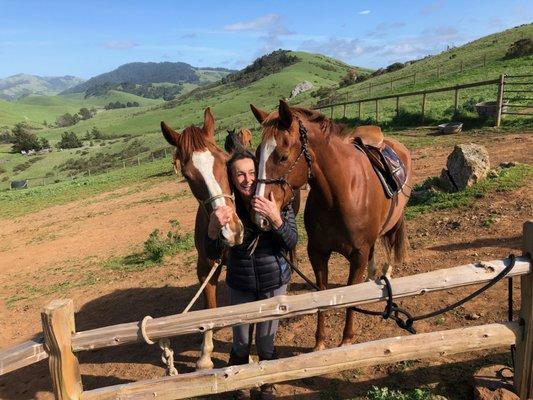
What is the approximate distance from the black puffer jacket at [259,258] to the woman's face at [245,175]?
0.19m

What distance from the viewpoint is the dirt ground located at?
11.8 ft

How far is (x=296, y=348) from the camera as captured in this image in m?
4.38

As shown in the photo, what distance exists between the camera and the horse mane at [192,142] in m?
3.00

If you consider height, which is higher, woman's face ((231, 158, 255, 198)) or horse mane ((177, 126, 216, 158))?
horse mane ((177, 126, 216, 158))

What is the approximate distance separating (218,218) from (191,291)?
4.08 m

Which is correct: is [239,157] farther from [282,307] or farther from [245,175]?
[282,307]

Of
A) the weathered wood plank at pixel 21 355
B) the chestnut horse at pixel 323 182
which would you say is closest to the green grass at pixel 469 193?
the chestnut horse at pixel 323 182

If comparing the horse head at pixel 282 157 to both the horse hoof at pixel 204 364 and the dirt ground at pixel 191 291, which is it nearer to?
the dirt ground at pixel 191 291

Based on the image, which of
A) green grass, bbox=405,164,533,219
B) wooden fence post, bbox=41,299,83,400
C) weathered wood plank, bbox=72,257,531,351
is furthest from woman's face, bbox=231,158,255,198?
green grass, bbox=405,164,533,219

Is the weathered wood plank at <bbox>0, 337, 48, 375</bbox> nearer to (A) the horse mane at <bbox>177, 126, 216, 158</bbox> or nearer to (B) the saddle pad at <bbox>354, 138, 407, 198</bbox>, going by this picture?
(A) the horse mane at <bbox>177, 126, 216, 158</bbox>

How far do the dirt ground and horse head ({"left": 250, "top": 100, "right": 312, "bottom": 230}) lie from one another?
192cm

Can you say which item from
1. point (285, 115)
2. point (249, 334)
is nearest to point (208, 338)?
point (249, 334)

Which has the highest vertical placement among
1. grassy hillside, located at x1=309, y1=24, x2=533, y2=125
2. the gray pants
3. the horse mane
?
grassy hillside, located at x1=309, y1=24, x2=533, y2=125

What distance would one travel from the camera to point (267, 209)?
2701 mm
